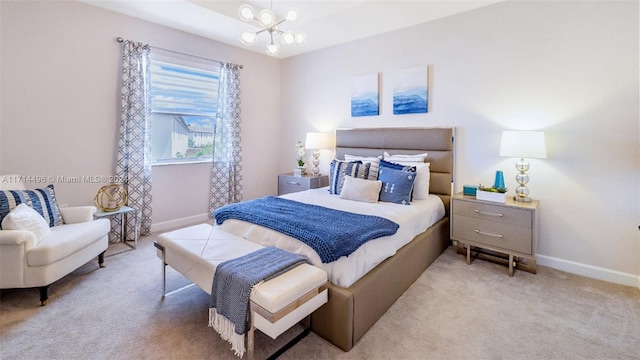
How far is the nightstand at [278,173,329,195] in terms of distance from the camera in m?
4.41

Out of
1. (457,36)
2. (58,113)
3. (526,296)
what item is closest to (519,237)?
(526,296)

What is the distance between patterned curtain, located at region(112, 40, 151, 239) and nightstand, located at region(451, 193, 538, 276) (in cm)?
367

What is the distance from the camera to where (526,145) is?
8.74 feet

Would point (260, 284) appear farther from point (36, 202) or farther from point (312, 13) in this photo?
point (312, 13)

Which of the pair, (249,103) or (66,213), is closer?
(66,213)

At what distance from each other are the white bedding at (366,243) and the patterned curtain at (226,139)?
5.67ft

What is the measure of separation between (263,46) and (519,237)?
4.26 m

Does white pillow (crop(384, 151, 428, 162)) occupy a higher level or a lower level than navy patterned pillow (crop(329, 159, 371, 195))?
higher

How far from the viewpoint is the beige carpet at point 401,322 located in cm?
175

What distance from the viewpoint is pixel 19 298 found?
2.28m

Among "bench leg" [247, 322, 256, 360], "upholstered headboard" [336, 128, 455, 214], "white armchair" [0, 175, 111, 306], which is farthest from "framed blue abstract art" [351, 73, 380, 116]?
"white armchair" [0, 175, 111, 306]

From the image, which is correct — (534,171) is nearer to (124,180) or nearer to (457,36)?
(457,36)

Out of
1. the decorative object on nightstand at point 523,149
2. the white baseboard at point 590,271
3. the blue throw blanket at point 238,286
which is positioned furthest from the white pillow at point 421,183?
the blue throw blanket at point 238,286

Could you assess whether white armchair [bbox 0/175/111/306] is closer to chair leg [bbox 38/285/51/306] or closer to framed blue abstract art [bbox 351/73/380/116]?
chair leg [bbox 38/285/51/306]
